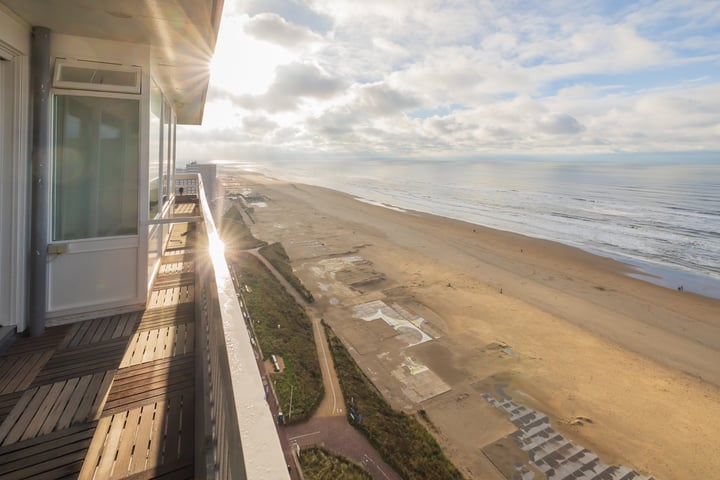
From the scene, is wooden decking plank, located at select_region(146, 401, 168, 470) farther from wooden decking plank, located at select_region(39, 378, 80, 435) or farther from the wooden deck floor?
wooden decking plank, located at select_region(39, 378, 80, 435)

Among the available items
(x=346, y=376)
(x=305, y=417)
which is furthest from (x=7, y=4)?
(x=346, y=376)

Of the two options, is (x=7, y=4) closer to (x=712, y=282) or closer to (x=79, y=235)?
(x=79, y=235)

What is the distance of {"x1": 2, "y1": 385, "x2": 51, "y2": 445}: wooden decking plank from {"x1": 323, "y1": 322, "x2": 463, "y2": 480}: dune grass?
7.11 meters

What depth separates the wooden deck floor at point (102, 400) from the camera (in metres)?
2.44

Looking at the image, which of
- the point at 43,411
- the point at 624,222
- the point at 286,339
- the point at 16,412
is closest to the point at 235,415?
the point at 43,411

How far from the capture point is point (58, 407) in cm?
288

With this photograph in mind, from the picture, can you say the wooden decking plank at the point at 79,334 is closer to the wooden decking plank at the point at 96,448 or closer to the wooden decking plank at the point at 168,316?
the wooden decking plank at the point at 168,316

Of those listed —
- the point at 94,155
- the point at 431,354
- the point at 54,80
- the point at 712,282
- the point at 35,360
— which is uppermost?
the point at 54,80

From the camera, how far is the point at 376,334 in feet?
42.9

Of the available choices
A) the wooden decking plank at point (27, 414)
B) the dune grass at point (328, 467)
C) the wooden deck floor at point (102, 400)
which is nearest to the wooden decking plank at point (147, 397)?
the wooden deck floor at point (102, 400)

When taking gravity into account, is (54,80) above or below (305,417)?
above

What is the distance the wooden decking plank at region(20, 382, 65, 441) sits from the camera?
8.71ft

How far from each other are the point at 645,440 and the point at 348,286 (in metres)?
12.1

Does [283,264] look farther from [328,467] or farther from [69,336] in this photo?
[69,336]
